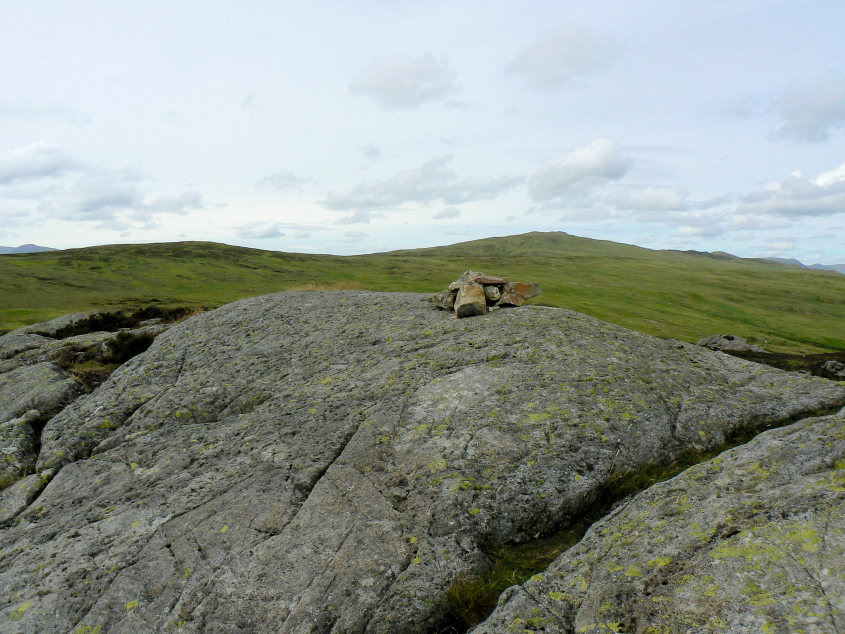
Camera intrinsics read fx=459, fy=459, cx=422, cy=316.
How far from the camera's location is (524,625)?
215 inches

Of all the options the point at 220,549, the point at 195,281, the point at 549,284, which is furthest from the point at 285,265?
the point at 220,549

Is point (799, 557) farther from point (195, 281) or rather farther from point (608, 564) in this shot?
point (195, 281)

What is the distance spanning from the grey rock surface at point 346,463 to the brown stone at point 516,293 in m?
1.69

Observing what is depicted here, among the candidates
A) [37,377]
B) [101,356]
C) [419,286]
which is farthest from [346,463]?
[419,286]

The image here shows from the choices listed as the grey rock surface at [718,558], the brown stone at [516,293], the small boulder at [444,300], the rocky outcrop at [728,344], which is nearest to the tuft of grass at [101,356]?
the small boulder at [444,300]

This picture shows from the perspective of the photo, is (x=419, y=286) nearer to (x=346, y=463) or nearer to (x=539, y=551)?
(x=346, y=463)

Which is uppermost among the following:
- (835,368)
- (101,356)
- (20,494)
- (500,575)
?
(101,356)

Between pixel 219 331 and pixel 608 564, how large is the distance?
1420 cm

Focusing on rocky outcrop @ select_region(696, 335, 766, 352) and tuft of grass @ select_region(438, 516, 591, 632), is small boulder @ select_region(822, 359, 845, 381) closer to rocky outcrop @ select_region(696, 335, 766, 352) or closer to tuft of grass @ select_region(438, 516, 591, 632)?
rocky outcrop @ select_region(696, 335, 766, 352)

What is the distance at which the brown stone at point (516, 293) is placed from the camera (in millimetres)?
15422

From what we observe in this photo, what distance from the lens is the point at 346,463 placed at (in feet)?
29.1

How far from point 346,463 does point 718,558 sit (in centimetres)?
605

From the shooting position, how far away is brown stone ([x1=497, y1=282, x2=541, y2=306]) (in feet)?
50.6

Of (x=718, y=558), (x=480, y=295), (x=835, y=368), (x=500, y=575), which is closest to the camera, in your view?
(x=718, y=558)
